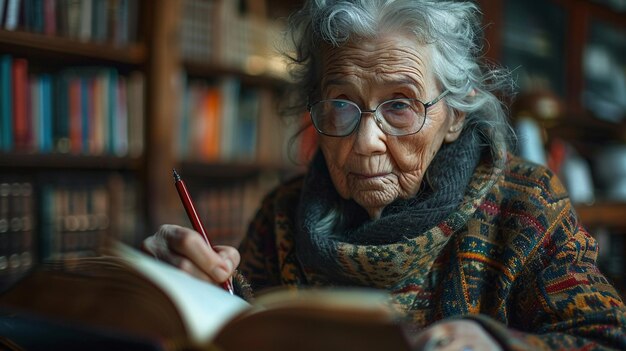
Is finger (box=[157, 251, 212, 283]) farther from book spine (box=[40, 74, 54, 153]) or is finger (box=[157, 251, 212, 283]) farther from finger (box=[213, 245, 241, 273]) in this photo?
book spine (box=[40, 74, 54, 153])

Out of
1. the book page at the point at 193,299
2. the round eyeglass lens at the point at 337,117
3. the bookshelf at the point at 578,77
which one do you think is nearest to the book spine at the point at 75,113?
the round eyeglass lens at the point at 337,117

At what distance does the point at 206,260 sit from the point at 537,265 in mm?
488

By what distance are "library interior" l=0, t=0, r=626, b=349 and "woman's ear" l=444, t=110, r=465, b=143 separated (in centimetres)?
39

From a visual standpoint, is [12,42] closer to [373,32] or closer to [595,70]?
[373,32]

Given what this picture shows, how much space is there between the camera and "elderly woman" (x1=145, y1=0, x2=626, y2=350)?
2.91 feet

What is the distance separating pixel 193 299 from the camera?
562 mm

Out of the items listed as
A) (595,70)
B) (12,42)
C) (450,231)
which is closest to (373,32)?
(450,231)

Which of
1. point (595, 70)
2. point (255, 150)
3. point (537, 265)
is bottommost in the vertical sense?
point (255, 150)

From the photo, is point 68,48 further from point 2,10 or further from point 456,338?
point 456,338

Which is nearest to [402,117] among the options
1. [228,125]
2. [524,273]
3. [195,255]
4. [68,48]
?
[524,273]

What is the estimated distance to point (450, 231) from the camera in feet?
2.99

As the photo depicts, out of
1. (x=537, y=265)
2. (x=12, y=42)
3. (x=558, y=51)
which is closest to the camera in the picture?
(x=537, y=265)

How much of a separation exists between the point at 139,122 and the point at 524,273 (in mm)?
1532

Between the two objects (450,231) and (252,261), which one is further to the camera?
(252,261)
